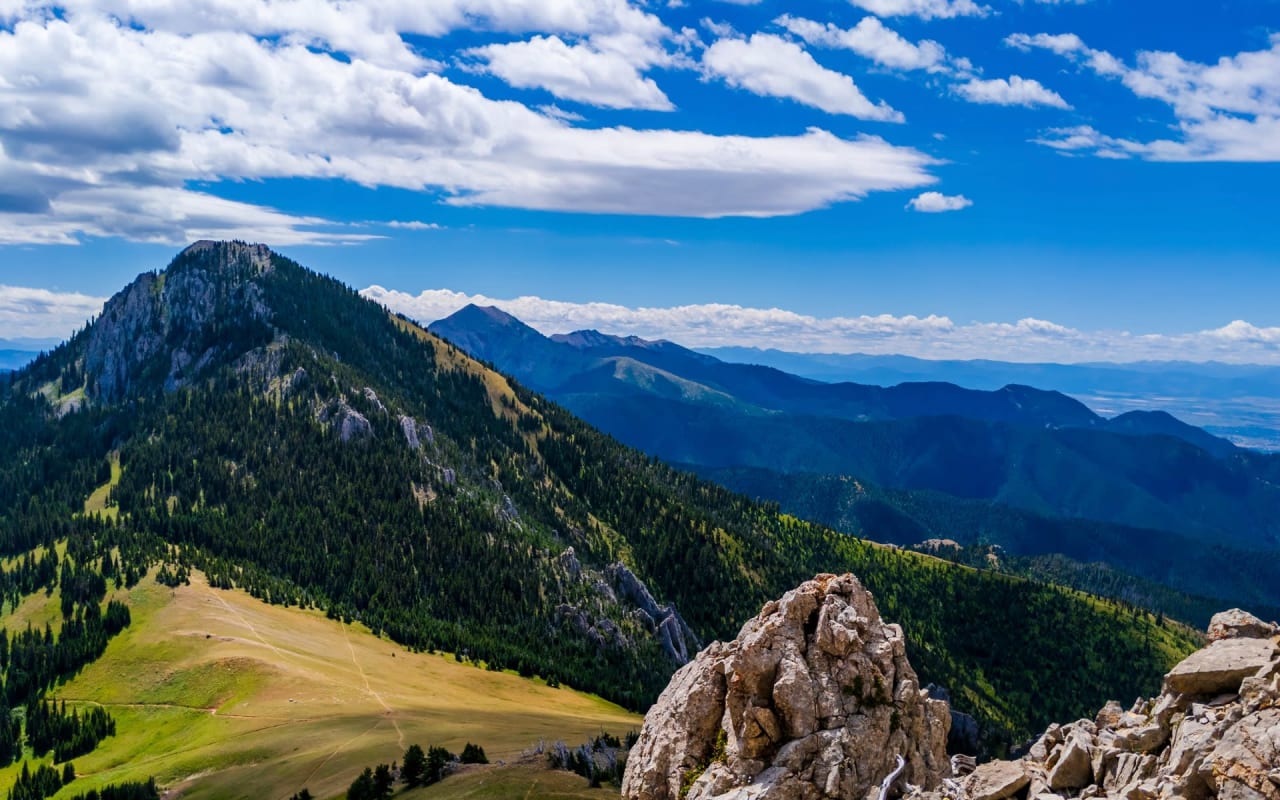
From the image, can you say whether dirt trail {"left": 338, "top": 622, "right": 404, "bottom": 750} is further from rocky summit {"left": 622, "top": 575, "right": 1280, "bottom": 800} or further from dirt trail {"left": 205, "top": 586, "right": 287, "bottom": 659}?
rocky summit {"left": 622, "top": 575, "right": 1280, "bottom": 800}

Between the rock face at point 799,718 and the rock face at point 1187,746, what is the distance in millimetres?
5898

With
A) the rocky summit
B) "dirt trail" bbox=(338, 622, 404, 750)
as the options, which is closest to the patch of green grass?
"dirt trail" bbox=(338, 622, 404, 750)

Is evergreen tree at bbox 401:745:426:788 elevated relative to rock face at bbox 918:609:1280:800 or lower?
lower

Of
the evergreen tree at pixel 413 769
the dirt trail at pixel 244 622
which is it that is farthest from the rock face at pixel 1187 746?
the dirt trail at pixel 244 622

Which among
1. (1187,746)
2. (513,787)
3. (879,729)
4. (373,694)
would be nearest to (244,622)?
(373,694)

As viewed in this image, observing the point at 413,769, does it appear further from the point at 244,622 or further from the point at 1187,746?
the point at 244,622

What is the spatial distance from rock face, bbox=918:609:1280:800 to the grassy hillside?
5193 cm

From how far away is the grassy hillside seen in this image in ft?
338

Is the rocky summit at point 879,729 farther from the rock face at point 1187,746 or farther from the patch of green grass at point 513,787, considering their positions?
the patch of green grass at point 513,787

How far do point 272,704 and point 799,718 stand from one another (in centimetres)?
11440

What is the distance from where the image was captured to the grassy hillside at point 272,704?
338ft

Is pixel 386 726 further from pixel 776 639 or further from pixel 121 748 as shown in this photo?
pixel 776 639

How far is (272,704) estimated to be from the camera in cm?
12938

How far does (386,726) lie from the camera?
385 ft
